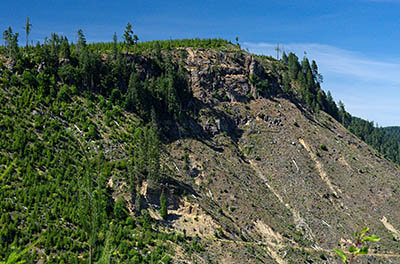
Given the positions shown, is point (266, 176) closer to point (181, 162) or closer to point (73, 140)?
point (181, 162)

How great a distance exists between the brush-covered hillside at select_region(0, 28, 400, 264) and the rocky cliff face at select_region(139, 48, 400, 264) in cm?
32

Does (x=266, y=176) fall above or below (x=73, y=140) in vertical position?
below

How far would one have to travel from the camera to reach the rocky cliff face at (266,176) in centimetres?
5959

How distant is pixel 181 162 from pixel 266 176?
75.6 ft

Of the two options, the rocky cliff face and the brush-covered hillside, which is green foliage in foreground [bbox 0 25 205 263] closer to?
the brush-covered hillside

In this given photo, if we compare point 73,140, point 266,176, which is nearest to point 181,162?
point 266,176

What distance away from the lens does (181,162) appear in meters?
71.2

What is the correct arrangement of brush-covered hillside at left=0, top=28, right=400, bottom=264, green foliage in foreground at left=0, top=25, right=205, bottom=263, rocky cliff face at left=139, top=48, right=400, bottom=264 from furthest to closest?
rocky cliff face at left=139, top=48, right=400, bottom=264 → brush-covered hillside at left=0, top=28, right=400, bottom=264 → green foliage in foreground at left=0, top=25, right=205, bottom=263

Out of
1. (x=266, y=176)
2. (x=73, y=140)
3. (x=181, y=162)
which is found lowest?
(x=266, y=176)

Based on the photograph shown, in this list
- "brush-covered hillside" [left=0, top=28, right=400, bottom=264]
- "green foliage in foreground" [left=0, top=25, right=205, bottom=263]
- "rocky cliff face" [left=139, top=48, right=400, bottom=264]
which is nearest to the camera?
"green foliage in foreground" [left=0, top=25, right=205, bottom=263]

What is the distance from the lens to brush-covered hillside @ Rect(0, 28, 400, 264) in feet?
154

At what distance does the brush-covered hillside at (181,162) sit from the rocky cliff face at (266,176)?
316mm

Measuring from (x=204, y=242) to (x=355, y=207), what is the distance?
42.0m

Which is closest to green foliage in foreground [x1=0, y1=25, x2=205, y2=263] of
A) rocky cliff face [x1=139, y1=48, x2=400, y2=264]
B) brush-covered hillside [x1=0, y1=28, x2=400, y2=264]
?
brush-covered hillside [x1=0, y1=28, x2=400, y2=264]
